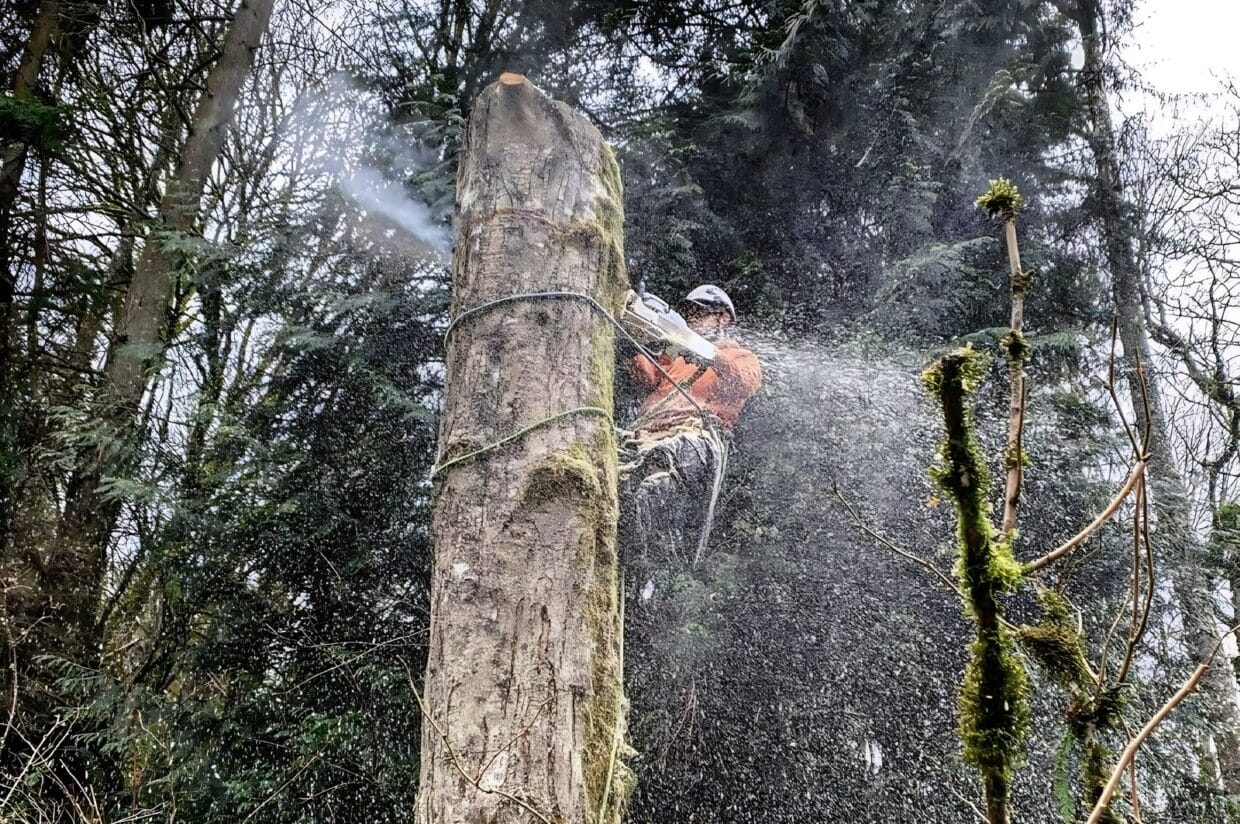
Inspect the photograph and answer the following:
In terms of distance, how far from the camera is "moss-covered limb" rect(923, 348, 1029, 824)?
913 millimetres

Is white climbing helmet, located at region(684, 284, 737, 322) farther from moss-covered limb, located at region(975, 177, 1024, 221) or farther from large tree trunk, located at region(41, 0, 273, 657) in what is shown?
moss-covered limb, located at region(975, 177, 1024, 221)

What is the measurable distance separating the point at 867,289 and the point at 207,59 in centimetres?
664

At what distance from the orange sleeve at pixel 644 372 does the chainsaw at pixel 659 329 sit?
0.30 m

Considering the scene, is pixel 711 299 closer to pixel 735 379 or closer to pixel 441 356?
pixel 735 379

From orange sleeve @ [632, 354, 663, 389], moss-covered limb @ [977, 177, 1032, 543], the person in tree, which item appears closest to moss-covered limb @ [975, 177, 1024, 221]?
moss-covered limb @ [977, 177, 1032, 543]

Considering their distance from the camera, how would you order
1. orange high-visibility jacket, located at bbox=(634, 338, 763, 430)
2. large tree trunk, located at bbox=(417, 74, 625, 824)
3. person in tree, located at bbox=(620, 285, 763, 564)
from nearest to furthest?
large tree trunk, located at bbox=(417, 74, 625, 824) → person in tree, located at bbox=(620, 285, 763, 564) → orange high-visibility jacket, located at bbox=(634, 338, 763, 430)

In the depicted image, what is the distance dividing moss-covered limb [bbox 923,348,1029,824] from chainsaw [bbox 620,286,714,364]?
401 centimetres

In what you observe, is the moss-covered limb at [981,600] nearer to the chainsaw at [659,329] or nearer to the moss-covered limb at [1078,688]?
the moss-covered limb at [1078,688]

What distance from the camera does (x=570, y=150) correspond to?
294cm

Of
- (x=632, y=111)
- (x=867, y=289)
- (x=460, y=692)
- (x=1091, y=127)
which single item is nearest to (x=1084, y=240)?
(x=1091, y=127)

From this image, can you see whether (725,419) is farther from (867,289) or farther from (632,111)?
(632,111)

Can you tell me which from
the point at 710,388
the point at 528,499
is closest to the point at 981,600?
the point at 528,499

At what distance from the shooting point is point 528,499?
2377 mm

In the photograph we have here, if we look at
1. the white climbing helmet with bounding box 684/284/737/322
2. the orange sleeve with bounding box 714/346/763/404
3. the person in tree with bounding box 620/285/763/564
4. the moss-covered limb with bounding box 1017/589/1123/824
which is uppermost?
the white climbing helmet with bounding box 684/284/737/322
